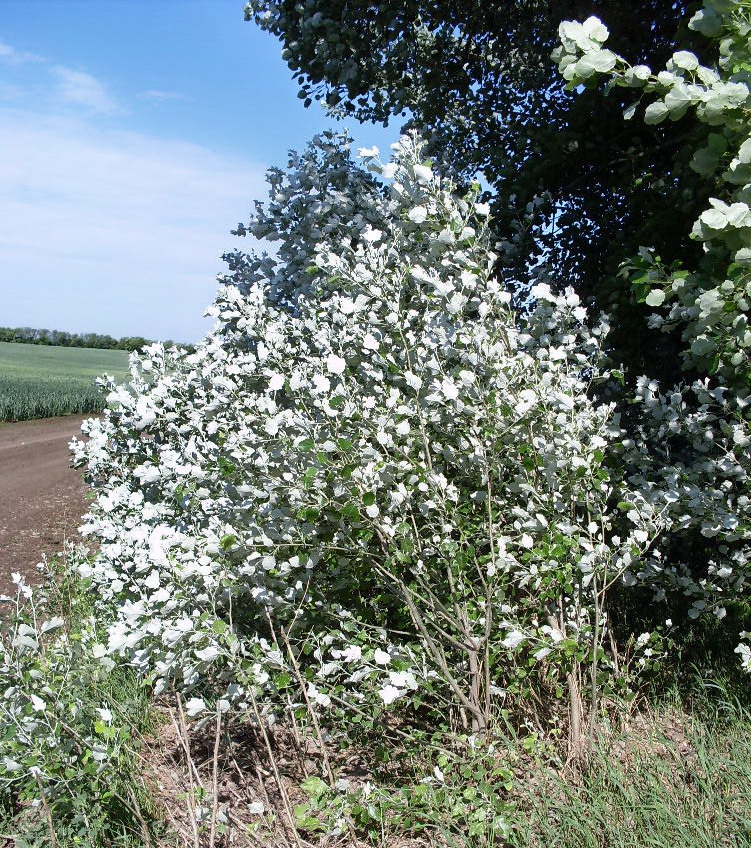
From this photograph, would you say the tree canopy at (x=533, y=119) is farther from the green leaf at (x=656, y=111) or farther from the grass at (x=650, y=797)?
the grass at (x=650, y=797)

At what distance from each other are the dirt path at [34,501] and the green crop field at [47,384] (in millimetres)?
1735

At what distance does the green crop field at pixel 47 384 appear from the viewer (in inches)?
803

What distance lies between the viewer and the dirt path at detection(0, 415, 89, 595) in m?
7.71

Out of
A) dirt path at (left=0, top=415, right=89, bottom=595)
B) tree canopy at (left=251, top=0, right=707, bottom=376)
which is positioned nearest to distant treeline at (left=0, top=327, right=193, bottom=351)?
dirt path at (left=0, top=415, right=89, bottom=595)

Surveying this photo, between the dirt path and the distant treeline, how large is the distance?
3843 centimetres

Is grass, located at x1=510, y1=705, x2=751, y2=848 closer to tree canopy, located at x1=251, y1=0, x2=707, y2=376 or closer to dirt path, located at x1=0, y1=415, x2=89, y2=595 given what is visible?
tree canopy, located at x1=251, y1=0, x2=707, y2=376

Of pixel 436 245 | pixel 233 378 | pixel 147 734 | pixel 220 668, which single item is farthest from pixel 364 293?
pixel 147 734

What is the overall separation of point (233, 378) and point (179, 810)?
2133 mm

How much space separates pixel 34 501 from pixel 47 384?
16104 millimetres

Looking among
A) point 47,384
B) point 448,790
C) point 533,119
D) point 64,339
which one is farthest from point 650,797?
point 64,339

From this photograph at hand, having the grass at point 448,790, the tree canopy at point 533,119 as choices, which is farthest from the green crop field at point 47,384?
the grass at point 448,790

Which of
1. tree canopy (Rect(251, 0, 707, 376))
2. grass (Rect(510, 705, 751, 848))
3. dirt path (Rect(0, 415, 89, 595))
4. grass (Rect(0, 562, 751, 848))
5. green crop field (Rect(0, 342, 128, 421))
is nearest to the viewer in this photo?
grass (Rect(510, 705, 751, 848))

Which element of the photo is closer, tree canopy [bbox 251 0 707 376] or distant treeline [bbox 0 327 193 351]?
tree canopy [bbox 251 0 707 376]

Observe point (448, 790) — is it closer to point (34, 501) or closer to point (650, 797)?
point (650, 797)
